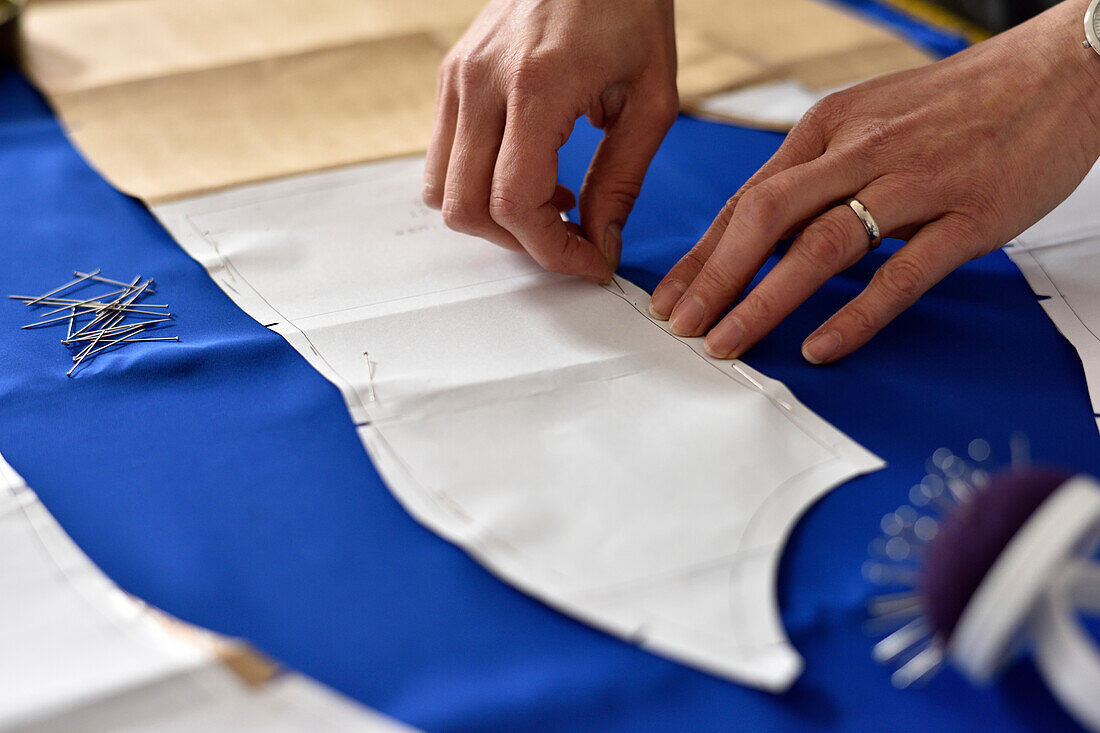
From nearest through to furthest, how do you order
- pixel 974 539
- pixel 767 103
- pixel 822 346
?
pixel 974 539
pixel 822 346
pixel 767 103

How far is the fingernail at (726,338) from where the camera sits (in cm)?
77

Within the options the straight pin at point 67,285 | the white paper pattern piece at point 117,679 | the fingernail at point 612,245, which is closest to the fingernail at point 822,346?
the fingernail at point 612,245

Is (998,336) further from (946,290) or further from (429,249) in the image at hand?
(429,249)

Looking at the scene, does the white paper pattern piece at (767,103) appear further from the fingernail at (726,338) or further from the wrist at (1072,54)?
the fingernail at (726,338)

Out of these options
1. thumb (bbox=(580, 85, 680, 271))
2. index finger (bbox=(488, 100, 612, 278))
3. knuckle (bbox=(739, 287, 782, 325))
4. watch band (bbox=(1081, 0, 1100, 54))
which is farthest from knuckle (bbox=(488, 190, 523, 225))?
watch band (bbox=(1081, 0, 1100, 54))

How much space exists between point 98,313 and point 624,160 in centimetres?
51

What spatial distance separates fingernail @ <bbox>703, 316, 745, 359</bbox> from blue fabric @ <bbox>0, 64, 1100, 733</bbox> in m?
0.02

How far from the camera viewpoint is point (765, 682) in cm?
52

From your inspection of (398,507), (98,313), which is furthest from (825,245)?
(98,313)

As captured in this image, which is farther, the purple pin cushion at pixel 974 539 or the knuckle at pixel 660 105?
the knuckle at pixel 660 105

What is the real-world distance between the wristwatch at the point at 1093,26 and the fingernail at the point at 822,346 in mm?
385

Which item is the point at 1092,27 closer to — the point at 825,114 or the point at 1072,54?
the point at 1072,54

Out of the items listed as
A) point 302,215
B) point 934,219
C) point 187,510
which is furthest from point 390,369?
point 934,219

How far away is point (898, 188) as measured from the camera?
797mm
